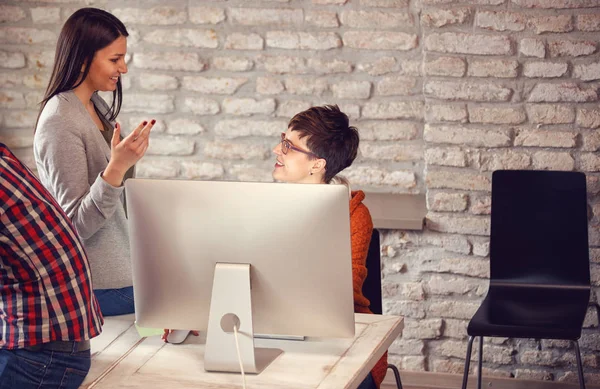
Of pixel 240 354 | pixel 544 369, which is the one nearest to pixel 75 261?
pixel 240 354

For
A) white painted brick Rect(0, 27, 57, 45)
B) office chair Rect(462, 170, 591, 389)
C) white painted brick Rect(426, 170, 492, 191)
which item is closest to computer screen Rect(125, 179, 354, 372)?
office chair Rect(462, 170, 591, 389)

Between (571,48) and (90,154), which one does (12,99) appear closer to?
(90,154)

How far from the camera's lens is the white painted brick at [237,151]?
12.6 ft

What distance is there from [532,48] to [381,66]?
625 mm

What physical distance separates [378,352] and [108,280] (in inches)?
29.5

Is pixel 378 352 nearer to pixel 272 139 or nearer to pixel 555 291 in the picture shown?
pixel 555 291

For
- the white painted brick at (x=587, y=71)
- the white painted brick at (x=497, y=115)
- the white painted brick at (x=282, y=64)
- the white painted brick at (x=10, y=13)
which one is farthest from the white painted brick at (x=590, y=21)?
the white painted brick at (x=10, y=13)

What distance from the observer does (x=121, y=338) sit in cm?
212

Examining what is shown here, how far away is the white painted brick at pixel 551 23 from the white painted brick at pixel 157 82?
1.53 meters

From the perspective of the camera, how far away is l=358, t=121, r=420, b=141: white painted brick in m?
3.70

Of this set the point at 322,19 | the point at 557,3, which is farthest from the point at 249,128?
the point at 557,3

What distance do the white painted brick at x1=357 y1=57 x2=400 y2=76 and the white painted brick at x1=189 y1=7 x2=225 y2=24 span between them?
643 mm

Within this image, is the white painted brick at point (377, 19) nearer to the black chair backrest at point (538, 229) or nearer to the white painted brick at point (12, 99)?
the black chair backrest at point (538, 229)

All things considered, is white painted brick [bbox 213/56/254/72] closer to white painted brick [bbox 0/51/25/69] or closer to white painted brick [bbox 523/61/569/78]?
white painted brick [bbox 0/51/25/69]
